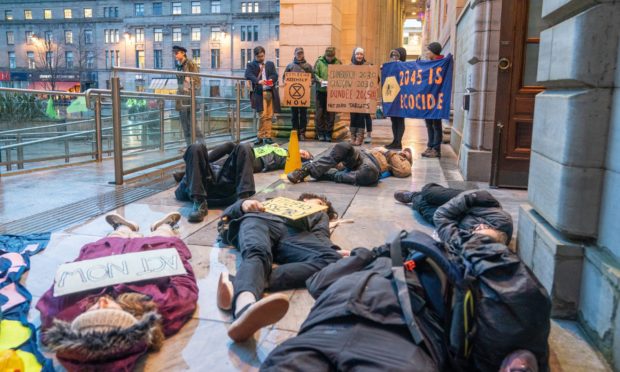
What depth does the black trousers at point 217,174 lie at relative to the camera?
5816 mm

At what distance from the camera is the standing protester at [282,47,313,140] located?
12406 mm

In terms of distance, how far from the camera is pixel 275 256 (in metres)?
4.39

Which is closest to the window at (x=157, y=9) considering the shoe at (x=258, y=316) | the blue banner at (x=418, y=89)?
the blue banner at (x=418, y=89)

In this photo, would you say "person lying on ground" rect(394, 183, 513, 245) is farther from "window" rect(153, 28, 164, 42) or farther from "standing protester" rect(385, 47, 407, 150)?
"window" rect(153, 28, 164, 42)

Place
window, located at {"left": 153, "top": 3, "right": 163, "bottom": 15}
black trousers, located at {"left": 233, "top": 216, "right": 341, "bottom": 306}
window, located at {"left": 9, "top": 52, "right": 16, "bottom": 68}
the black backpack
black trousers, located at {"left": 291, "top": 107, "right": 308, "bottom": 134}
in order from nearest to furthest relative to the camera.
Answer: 1. the black backpack
2. black trousers, located at {"left": 233, "top": 216, "right": 341, "bottom": 306}
3. black trousers, located at {"left": 291, "top": 107, "right": 308, "bottom": 134}
4. window, located at {"left": 9, "top": 52, "right": 16, "bottom": 68}
5. window, located at {"left": 153, "top": 3, "right": 163, "bottom": 15}

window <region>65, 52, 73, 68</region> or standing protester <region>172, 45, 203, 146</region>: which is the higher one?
window <region>65, 52, 73, 68</region>

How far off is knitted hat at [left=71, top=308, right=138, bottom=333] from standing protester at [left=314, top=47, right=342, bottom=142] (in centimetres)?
1008

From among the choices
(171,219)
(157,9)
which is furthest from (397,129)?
(157,9)

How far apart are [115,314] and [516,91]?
575 cm

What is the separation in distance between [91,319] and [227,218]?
A: 2.19 metres

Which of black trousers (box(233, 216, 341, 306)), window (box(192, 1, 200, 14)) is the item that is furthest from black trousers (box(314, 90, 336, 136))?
window (box(192, 1, 200, 14))

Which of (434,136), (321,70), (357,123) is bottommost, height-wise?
(434,136)

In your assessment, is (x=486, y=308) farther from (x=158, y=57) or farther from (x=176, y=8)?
(x=176, y=8)

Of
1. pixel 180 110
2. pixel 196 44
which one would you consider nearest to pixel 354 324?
pixel 180 110
